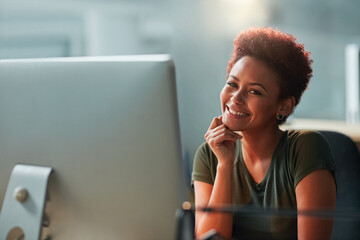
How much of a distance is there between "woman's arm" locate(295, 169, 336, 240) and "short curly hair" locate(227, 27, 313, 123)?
0.21m

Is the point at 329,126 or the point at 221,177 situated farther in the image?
the point at 329,126

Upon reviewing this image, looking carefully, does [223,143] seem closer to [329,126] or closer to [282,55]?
[282,55]

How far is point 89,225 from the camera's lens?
930 mm

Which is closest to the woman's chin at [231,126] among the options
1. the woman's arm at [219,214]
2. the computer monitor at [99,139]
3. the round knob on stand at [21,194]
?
the woman's arm at [219,214]

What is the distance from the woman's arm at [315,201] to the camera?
3.75ft

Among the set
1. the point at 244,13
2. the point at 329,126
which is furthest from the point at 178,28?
the point at 329,126

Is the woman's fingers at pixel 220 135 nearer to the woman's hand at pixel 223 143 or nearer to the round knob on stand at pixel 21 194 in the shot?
the woman's hand at pixel 223 143

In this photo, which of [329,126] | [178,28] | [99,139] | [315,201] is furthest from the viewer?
[178,28]

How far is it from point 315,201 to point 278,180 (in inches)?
4.6

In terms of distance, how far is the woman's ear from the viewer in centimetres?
123

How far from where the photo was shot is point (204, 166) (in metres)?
1.30

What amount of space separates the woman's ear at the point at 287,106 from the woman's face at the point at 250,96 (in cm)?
1

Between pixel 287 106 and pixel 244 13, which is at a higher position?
pixel 244 13

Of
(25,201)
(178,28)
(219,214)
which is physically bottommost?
(219,214)
